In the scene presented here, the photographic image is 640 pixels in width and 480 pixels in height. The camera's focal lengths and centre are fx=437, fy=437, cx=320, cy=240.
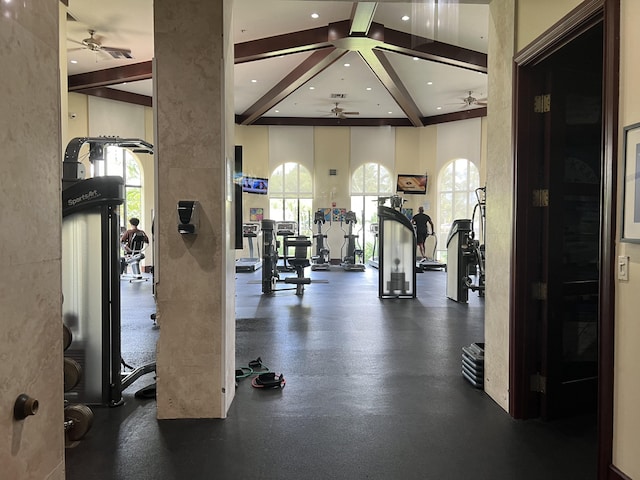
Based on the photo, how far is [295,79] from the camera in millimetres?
10914

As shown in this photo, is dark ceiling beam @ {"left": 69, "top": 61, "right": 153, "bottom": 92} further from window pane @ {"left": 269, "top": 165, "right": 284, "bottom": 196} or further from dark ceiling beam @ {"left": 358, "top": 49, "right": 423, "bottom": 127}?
window pane @ {"left": 269, "top": 165, "right": 284, "bottom": 196}

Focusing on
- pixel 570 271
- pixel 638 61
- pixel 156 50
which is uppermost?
pixel 156 50

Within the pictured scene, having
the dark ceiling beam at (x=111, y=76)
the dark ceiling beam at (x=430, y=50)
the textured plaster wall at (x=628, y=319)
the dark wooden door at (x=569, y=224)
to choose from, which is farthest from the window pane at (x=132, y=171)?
the textured plaster wall at (x=628, y=319)

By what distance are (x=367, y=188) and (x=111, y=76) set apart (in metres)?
8.75

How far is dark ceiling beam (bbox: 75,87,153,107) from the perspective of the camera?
1146 centimetres

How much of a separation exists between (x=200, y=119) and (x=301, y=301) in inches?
199

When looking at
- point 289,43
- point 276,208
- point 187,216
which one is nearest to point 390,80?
point 289,43

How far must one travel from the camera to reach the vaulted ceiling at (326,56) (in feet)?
24.8

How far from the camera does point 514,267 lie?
9.71 ft

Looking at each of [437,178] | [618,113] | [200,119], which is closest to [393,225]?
[200,119]

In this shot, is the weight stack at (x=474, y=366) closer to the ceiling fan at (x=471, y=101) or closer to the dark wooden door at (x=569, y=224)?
the dark wooden door at (x=569, y=224)

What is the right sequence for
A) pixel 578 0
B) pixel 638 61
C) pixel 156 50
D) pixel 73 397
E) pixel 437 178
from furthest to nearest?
1. pixel 437 178
2. pixel 73 397
3. pixel 156 50
4. pixel 578 0
5. pixel 638 61

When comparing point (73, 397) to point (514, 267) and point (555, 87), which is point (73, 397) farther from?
point (555, 87)

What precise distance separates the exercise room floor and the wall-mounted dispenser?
1.28 metres
